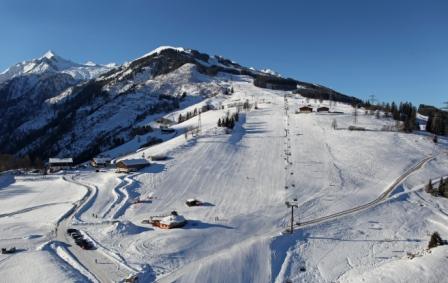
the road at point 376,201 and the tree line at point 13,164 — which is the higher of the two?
the road at point 376,201

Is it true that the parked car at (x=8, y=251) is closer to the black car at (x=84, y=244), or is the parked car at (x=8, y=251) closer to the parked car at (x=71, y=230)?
the black car at (x=84, y=244)

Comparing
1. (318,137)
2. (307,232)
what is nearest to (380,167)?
(318,137)

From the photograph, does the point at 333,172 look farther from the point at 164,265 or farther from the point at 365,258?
the point at 164,265

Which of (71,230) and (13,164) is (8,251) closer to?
(71,230)

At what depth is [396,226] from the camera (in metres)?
61.2

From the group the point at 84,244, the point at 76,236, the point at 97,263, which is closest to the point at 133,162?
the point at 76,236

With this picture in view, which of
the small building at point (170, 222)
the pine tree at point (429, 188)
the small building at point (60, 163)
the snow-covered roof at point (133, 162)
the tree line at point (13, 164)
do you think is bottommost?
the tree line at point (13, 164)

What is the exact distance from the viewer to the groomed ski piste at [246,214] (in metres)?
44.3

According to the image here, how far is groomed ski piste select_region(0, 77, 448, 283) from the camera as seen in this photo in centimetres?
4434

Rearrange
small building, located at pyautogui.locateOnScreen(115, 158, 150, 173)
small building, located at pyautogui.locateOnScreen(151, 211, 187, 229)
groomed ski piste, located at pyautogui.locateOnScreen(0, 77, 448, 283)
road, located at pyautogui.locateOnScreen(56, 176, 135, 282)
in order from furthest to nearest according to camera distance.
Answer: small building, located at pyautogui.locateOnScreen(115, 158, 150, 173) < small building, located at pyautogui.locateOnScreen(151, 211, 187, 229) < groomed ski piste, located at pyautogui.locateOnScreen(0, 77, 448, 283) < road, located at pyautogui.locateOnScreen(56, 176, 135, 282)

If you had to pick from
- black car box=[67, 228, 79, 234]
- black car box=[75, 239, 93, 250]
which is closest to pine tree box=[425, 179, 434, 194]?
black car box=[75, 239, 93, 250]

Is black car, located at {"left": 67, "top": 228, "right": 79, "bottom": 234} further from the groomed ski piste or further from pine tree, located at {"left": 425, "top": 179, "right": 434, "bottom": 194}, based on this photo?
pine tree, located at {"left": 425, "top": 179, "right": 434, "bottom": 194}

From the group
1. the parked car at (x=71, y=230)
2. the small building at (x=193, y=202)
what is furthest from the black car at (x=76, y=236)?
the small building at (x=193, y=202)

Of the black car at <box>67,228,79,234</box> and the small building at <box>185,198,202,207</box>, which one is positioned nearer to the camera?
the black car at <box>67,228,79,234</box>
